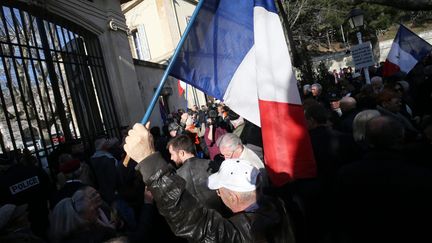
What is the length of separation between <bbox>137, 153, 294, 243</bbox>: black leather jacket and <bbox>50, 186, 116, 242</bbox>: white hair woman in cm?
70

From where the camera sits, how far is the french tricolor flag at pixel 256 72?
2451mm

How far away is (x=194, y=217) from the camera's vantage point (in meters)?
1.70

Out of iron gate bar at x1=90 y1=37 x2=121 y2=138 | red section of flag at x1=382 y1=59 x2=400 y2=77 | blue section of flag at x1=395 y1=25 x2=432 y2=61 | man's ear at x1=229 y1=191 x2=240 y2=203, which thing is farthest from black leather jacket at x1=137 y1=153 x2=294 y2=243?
iron gate bar at x1=90 y1=37 x2=121 y2=138

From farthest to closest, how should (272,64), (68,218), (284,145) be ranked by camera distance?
(272,64) → (284,145) → (68,218)

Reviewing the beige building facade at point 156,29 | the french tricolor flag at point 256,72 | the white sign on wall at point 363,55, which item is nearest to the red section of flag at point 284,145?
the french tricolor flag at point 256,72

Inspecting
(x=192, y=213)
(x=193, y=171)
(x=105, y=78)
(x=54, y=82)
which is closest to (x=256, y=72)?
(x=193, y=171)

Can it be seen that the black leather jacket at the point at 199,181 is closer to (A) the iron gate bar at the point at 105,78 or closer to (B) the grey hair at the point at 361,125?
(B) the grey hair at the point at 361,125

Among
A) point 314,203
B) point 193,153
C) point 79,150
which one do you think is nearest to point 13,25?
point 79,150

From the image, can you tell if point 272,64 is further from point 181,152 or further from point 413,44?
point 413,44

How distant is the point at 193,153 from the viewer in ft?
11.3

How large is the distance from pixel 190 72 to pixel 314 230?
1453 millimetres

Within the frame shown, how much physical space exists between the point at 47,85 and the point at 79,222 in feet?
17.0

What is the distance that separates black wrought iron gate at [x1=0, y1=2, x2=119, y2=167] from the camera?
579 cm

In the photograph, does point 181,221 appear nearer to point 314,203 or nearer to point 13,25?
point 314,203
